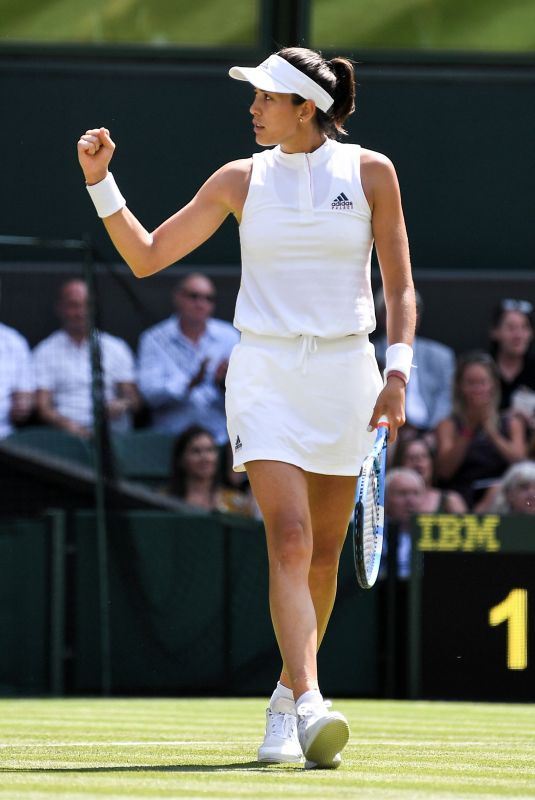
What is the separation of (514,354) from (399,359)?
7958mm

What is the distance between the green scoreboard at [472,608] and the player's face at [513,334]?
273 cm

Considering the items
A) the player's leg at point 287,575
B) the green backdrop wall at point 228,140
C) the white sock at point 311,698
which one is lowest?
the white sock at point 311,698

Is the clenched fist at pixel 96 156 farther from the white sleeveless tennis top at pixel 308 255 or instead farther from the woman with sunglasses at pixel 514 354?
the woman with sunglasses at pixel 514 354

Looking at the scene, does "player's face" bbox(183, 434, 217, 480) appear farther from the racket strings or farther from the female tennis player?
the racket strings

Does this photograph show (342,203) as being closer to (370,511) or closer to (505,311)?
(370,511)

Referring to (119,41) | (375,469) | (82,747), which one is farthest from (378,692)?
(119,41)

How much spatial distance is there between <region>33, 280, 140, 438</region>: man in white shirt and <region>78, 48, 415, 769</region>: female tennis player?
6.03m

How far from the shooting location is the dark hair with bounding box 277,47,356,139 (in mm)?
5078

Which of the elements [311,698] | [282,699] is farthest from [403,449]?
[311,698]

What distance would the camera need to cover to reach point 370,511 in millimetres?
4777

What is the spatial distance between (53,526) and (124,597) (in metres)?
0.60

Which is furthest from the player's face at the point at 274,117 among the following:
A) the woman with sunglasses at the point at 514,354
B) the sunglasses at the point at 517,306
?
the sunglasses at the point at 517,306

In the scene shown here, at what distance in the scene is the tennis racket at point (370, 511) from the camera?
4.70 m

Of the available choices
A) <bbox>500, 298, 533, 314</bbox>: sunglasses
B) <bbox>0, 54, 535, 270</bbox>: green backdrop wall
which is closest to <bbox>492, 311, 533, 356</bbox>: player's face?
<bbox>500, 298, 533, 314</bbox>: sunglasses
